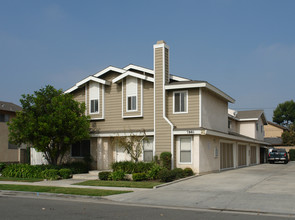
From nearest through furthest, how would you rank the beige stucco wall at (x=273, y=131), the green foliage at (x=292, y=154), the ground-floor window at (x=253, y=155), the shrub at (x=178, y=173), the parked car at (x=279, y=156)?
A: the shrub at (x=178, y=173), the ground-floor window at (x=253, y=155), the parked car at (x=279, y=156), the green foliage at (x=292, y=154), the beige stucco wall at (x=273, y=131)

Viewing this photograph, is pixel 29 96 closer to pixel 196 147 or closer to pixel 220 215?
pixel 196 147

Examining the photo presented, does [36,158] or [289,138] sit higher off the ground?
[289,138]

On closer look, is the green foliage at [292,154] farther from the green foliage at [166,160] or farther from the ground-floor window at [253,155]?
the green foliage at [166,160]

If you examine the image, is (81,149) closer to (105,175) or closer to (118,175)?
(105,175)

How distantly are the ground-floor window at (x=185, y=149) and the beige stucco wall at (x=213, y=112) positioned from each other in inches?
55.9

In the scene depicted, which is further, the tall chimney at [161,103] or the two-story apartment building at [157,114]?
the tall chimney at [161,103]

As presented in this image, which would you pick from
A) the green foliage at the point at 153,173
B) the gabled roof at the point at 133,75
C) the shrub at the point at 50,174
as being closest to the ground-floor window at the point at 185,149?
the green foliage at the point at 153,173

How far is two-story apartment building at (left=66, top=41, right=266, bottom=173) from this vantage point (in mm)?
22406

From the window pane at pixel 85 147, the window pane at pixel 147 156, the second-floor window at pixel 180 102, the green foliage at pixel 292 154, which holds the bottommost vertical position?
A: the green foliage at pixel 292 154

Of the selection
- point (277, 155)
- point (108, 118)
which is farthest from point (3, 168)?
point (277, 155)

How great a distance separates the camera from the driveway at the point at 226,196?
1200 centimetres

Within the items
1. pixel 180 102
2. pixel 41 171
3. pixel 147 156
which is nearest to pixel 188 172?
pixel 147 156

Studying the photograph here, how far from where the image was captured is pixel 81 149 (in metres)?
26.7

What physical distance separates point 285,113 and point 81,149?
65.8 m
